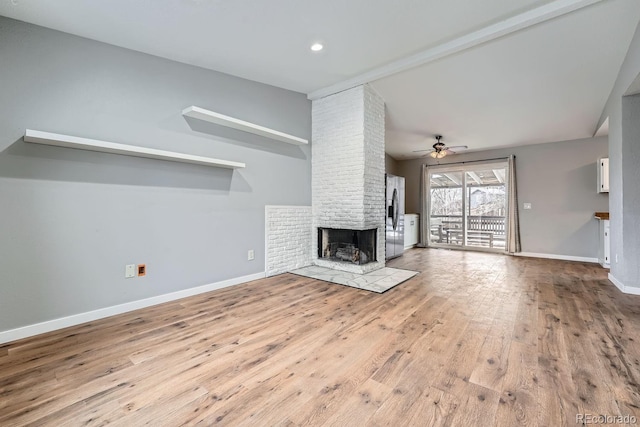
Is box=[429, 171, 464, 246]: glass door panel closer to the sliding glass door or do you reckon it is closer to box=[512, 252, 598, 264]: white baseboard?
the sliding glass door

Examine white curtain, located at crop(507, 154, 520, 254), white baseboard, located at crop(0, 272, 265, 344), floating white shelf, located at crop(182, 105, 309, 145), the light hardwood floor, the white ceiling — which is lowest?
the light hardwood floor

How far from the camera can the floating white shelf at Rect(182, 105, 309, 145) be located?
3149mm

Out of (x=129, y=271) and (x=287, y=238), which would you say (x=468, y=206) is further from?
(x=129, y=271)

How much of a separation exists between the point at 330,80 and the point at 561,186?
5.64 meters

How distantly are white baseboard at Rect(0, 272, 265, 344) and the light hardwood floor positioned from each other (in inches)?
3.8

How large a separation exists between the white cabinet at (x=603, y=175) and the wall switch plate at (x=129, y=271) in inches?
309

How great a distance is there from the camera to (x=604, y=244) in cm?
501

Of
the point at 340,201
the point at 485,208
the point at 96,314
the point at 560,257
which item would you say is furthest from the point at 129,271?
the point at 560,257

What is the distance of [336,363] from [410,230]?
6.02 m

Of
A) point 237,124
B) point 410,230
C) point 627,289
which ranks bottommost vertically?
point 627,289

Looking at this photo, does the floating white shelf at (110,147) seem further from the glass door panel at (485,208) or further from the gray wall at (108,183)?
the glass door panel at (485,208)

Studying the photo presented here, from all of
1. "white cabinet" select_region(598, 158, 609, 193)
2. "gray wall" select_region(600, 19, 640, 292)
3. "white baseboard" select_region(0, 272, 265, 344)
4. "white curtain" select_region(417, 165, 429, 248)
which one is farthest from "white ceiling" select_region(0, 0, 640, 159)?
"white curtain" select_region(417, 165, 429, 248)

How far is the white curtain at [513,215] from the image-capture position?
6.43 m

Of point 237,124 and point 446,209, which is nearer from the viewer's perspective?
point 237,124
